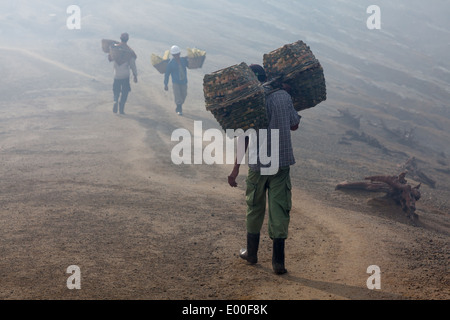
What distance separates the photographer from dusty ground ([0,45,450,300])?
14.4 ft

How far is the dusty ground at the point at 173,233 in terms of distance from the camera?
438 centimetres

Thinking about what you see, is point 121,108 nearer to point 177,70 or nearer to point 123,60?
point 123,60

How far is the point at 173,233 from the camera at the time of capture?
19.6ft

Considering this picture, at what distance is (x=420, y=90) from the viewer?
27094 mm

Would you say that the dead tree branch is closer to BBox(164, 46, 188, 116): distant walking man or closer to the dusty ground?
the dusty ground

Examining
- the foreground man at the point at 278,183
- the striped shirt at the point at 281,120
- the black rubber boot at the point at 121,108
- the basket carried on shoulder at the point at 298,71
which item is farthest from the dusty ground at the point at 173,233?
the black rubber boot at the point at 121,108

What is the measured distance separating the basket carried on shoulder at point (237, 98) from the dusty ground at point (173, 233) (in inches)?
58.4

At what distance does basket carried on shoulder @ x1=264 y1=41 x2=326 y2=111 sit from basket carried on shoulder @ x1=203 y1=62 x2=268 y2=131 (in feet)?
1.77

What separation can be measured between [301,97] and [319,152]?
27.5ft

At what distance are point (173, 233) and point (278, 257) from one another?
68.8 inches

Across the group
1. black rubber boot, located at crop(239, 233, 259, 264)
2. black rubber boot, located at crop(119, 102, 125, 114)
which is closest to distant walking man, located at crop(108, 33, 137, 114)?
black rubber boot, located at crop(119, 102, 125, 114)

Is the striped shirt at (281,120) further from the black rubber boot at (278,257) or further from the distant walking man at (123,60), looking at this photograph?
the distant walking man at (123,60)

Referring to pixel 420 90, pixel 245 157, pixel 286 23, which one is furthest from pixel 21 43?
pixel 245 157
